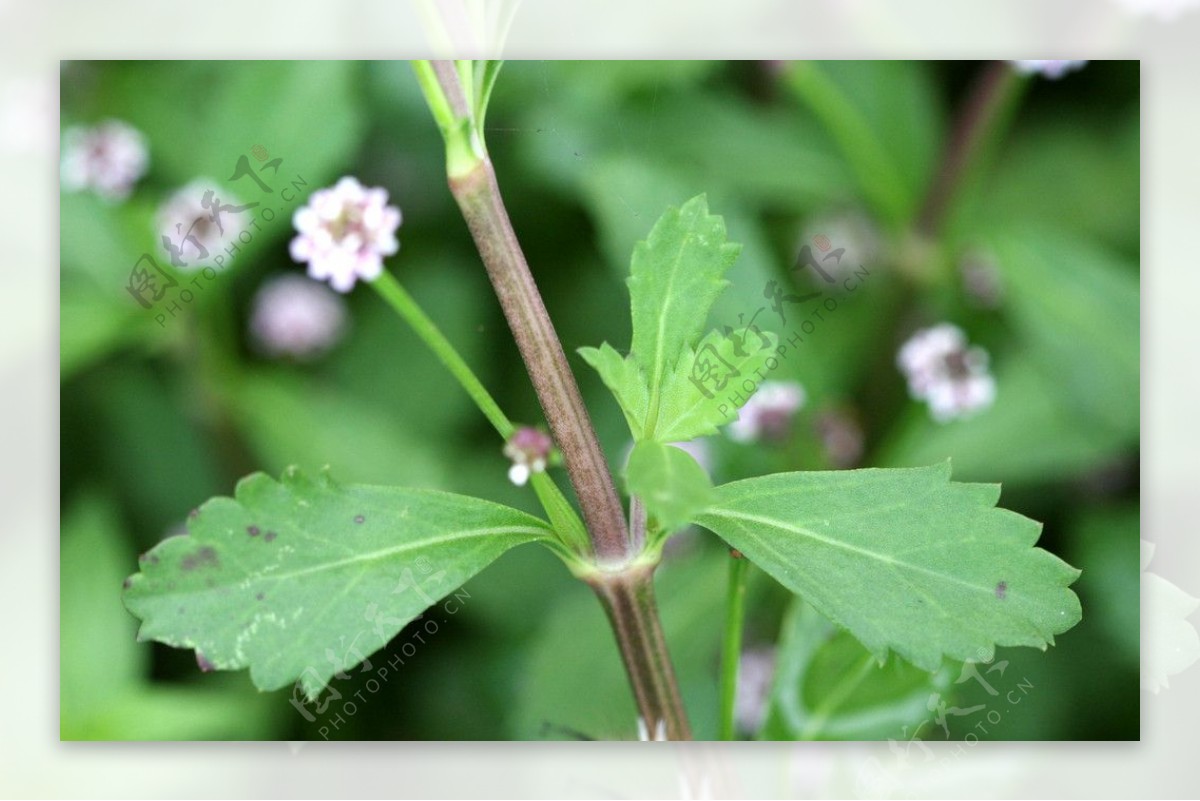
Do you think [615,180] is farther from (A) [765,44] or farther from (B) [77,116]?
(B) [77,116]

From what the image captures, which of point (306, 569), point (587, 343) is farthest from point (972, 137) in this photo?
point (306, 569)

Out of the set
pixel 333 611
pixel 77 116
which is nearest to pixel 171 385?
pixel 77 116

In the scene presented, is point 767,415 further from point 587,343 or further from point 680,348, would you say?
point 680,348

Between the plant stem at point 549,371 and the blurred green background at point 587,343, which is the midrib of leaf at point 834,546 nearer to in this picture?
the plant stem at point 549,371

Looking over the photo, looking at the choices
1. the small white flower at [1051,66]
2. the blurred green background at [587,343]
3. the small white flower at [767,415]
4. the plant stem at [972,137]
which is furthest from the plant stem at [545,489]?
the plant stem at [972,137]

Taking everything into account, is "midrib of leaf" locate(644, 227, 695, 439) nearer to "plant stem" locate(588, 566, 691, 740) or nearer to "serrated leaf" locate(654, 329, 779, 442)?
"serrated leaf" locate(654, 329, 779, 442)
